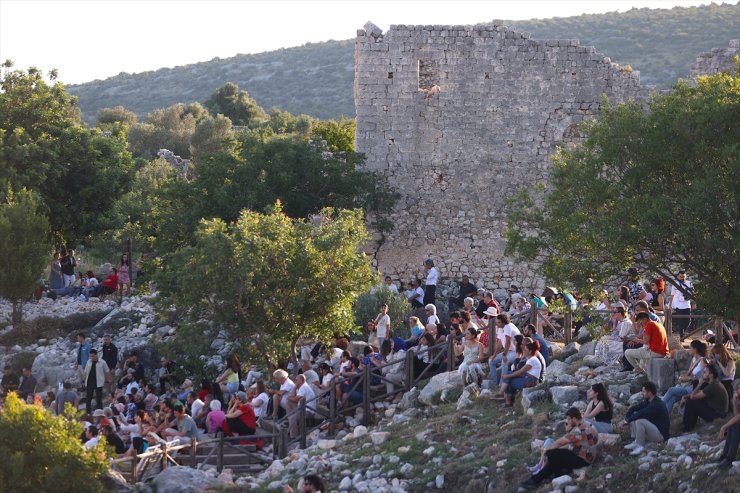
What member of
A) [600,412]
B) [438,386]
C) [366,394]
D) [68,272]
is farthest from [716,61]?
[68,272]

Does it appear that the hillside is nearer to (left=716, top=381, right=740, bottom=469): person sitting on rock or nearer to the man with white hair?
the man with white hair

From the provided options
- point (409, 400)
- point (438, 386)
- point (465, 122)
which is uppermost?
point (465, 122)

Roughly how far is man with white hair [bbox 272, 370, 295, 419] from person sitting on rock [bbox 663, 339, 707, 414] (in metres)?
A: 5.96

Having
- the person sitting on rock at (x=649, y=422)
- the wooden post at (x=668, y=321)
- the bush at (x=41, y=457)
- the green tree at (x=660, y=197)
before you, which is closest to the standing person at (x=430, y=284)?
the wooden post at (x=668, y=321)

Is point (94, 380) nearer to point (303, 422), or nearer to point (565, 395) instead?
point (303, 422)

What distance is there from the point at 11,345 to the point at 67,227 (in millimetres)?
5859

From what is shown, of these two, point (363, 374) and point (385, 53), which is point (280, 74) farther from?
point (363, 374)

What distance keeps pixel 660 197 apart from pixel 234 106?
48.3 meters

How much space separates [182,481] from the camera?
16688 millimetres

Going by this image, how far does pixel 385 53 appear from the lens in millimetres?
29391

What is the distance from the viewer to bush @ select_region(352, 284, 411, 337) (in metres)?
25.9

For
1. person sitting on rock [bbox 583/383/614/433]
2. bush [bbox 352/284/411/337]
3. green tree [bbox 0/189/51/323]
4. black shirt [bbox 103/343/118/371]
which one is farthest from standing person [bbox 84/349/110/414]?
person sitting on rock [bbox 583/383/614/433]

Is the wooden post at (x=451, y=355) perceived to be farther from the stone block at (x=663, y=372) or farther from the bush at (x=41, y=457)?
the bush at (x=41, y=457)

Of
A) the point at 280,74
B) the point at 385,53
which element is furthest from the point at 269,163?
the point at 280,74
